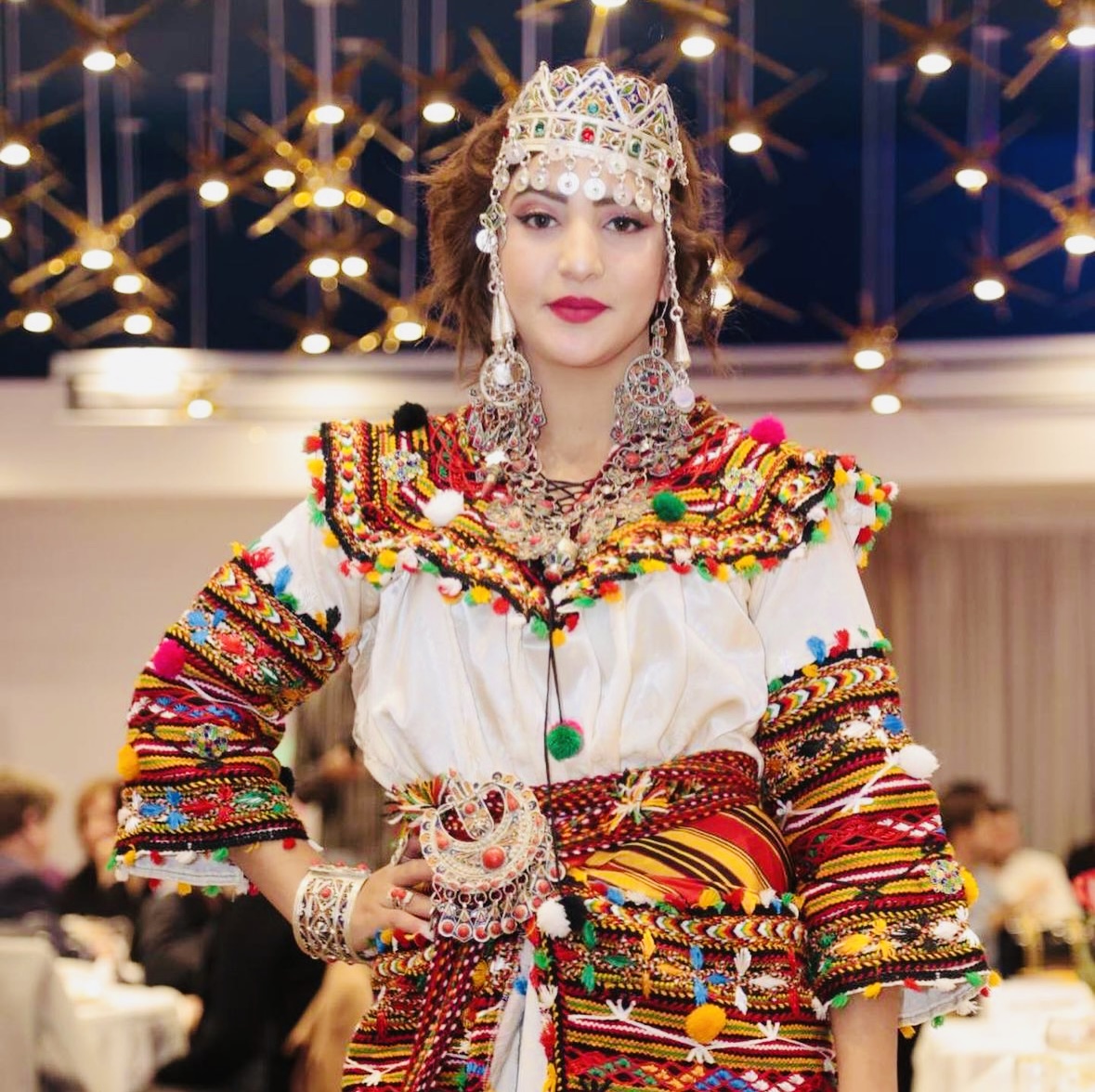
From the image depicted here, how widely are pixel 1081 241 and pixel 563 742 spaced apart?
21.4 feet

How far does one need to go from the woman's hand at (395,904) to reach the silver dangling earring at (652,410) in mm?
501

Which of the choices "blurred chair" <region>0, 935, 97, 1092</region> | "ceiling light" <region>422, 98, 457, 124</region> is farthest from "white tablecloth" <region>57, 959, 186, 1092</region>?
"ceiling light" <region>422, 98, 457, 124</region>

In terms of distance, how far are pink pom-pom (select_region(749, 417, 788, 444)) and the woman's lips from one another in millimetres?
203

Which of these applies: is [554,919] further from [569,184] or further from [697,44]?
[697,44]

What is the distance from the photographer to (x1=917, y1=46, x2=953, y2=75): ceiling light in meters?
6.97

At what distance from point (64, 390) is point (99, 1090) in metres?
5.58

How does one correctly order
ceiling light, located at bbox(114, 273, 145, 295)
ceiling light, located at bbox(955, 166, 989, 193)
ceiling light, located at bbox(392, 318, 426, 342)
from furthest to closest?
ceiling light, located at bbox(114, 273, 145, 295), ceiling light, located at bbox(392, 318, 426, 342), ceiling light, located at bbox(955, 166, 989, 193)

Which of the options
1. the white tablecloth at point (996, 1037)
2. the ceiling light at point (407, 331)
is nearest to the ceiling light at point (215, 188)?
the ceiling light at point (407, 331)

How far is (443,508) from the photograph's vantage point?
211 centimetres

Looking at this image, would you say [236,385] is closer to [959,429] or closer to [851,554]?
[959,429]

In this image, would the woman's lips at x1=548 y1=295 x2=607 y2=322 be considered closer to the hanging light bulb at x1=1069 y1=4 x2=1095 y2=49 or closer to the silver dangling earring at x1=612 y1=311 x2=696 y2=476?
the silver dangling earring at x1=612 y1=311 x2=696 y2=476

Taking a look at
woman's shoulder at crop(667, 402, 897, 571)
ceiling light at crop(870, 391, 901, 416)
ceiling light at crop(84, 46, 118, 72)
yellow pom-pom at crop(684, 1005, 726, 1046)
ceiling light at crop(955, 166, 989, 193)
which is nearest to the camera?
yellow pom-pom at crop(684, 1005, 726, 1046)

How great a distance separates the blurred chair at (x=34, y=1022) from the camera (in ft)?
17.1

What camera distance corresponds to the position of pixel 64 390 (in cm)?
1084
